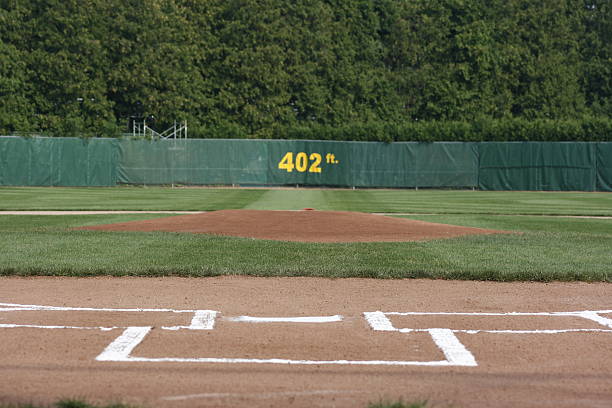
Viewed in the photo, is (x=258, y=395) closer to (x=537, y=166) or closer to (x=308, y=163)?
(x=308, y=163)

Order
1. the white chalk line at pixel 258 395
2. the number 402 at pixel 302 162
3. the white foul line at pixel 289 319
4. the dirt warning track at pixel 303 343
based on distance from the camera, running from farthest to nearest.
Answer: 1. the number 402 at pixel 302 162
2. the white foul line at pixel 289 319
3. the dirt warning track at pixel 303 343
4. the white chalk line at pixel 258 395

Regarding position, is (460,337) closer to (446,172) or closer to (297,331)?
(297,331)

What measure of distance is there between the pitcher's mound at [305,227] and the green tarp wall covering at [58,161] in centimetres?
2180

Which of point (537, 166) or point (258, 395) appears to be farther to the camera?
point (537, 166)

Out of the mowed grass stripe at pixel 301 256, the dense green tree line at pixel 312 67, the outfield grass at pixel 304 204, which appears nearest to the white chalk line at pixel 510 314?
the mowed grass stripe at pixel 301 256

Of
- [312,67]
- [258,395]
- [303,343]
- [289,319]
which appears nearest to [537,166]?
[312,67]

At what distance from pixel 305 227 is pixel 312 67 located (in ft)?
126

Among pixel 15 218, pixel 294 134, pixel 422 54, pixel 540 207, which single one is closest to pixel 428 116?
pixel 422 54

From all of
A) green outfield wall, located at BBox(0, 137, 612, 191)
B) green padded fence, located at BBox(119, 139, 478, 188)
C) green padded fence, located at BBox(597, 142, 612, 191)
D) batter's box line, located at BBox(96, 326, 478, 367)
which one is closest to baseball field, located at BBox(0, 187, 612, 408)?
batter's box line, located at BBox(96, 326, 478, 367)

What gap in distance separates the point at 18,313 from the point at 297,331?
2605 mm

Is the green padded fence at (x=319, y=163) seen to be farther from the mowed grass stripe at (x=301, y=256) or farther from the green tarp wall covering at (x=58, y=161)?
the mowed grass stripe at (x=301, y=256)

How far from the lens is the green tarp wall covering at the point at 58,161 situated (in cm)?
3638

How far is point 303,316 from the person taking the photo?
714 cm

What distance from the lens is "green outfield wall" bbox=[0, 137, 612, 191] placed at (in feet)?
121
